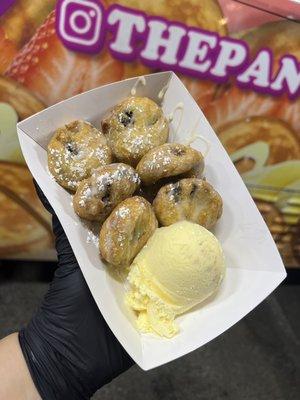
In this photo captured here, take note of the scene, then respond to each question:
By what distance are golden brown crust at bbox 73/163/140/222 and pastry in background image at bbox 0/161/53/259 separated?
841mm

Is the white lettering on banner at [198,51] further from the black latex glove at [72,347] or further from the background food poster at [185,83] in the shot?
the black latex glove at [72,347]

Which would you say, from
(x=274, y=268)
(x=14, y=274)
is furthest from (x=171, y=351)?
(x=14, y=274)

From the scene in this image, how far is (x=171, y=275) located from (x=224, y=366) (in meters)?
1.27

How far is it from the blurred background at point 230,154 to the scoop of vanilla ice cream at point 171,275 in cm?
81

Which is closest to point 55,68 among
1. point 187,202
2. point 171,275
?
point 187,202

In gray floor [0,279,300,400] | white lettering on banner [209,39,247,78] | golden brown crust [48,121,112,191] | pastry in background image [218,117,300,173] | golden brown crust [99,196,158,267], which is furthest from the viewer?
gray floor [0,279,300,400]

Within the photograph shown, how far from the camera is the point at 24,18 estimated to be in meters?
1.88

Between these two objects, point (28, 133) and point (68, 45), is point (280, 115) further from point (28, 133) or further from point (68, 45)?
point (28, 133)

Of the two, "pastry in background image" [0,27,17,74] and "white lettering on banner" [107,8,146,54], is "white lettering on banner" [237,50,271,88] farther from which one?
"pastry in background image" [0,27,17,74]

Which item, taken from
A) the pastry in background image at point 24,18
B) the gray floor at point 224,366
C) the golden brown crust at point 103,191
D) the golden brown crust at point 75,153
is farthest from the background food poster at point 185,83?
the golden brown crust at point 103,191

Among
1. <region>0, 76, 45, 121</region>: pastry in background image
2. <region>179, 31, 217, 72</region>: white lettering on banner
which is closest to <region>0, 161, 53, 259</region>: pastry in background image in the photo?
<region>0, 76, 45, 121</region>: pastry in background image

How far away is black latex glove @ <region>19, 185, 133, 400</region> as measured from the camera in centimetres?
149

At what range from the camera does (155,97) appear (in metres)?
1.64

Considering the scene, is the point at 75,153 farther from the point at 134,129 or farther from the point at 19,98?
the point at 19,98
